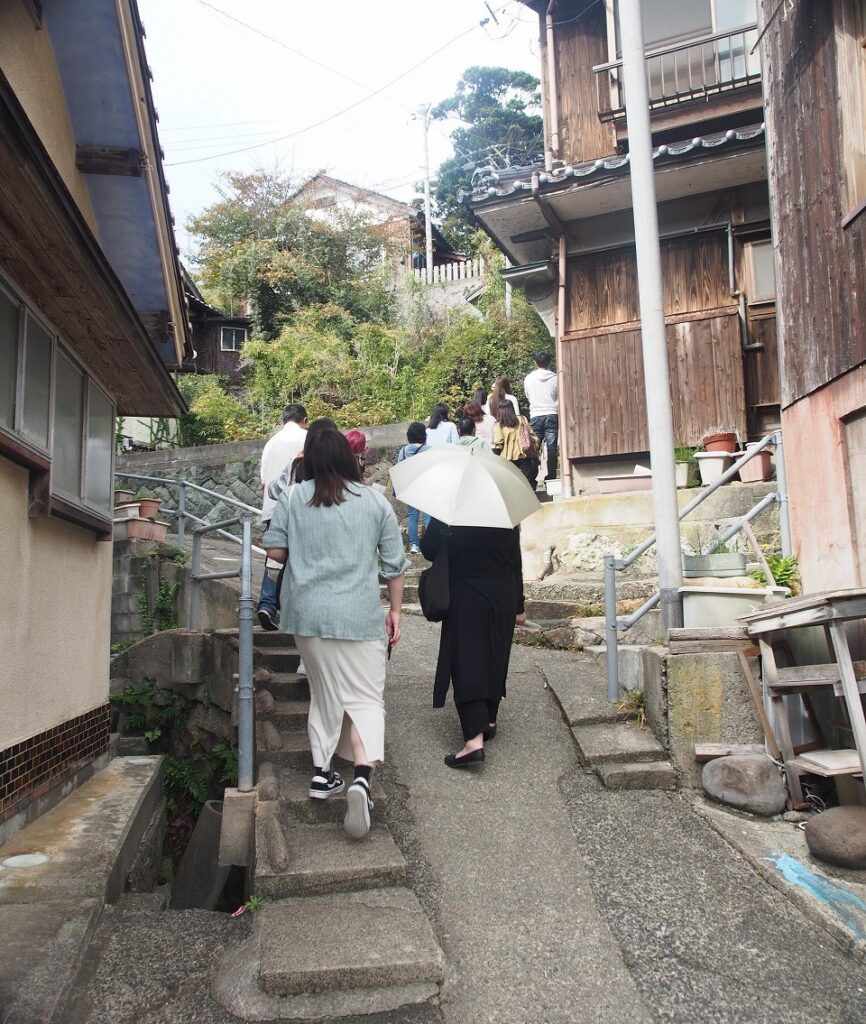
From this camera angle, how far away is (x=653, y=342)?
215 inches

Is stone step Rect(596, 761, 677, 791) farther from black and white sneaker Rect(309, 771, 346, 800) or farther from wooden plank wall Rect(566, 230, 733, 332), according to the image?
wooden plank wall Rect(566, 230, 733, 332)

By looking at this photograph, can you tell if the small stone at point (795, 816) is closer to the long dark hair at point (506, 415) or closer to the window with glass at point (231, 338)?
the long dark hair at point (506, 415)

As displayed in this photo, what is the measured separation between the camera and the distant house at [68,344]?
13.4ft

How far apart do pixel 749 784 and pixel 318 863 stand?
7.51 ft

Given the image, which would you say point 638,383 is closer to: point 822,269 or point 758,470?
point 758,470

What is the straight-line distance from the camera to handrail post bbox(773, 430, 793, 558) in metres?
6.47

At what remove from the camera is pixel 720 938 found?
3.24 meters

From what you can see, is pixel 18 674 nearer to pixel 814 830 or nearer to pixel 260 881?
pixel 260 881

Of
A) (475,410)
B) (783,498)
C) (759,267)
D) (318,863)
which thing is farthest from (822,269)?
(759,267)

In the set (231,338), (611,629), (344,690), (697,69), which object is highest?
(231,338)

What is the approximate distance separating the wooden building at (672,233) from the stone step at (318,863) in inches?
306

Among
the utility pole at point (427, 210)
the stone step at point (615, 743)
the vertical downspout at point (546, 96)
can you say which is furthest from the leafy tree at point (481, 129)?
the stone step at point (615, 743)

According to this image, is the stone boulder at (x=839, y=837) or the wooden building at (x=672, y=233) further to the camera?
the wooden building at (x=672, y=233)

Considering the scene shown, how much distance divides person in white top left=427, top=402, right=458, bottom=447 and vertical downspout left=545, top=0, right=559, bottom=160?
504 centimetres
